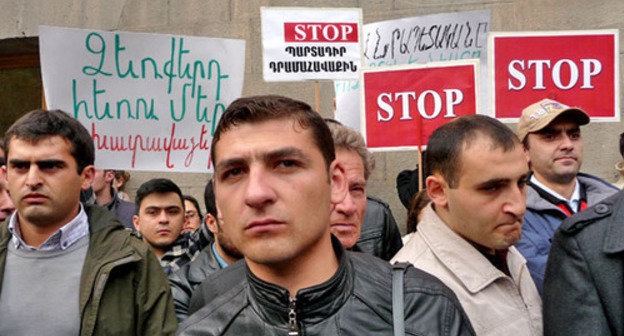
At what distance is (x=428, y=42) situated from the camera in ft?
17.7

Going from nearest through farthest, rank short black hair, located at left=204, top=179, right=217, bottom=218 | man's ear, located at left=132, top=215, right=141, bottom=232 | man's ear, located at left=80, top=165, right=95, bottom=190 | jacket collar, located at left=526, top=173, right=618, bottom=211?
man's ear, located at left=80, top=165, right=95, bottom=190 → jacket collar, located at left=526, top=173, right=618, bottom=211 → short black hair, located at left=204, top=179, right=217, bottom=218 → man's ear, located at left=132, top=215, right=141, bottom=232

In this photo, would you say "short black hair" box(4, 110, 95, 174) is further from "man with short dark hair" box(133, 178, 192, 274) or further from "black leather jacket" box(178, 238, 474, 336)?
"man with short dark hair" box(133, 178, 192, 274)

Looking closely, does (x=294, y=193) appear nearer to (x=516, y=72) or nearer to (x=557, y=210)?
(x=557, y=210)

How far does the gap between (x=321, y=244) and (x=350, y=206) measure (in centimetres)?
105

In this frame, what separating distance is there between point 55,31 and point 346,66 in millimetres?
2020

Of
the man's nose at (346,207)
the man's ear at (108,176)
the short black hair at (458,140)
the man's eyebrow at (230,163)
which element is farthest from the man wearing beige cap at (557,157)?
the man's ear at (108,176)

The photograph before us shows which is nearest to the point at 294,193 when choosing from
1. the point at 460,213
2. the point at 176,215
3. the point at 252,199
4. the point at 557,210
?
A: the point at 252,199

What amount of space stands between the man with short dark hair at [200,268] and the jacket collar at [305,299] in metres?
1.27

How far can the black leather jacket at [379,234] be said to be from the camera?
3.49m

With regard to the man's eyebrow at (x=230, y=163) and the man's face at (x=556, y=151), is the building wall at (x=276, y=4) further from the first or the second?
the man's eyebrow at (x=230, y=163)

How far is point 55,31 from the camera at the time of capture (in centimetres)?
416

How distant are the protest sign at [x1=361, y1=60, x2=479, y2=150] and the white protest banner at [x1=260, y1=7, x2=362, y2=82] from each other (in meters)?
0.47

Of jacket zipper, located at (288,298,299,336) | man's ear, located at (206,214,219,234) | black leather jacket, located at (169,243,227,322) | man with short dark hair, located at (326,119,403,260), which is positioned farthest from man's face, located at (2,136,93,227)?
jacket zipper, located at (288,298,299,336)

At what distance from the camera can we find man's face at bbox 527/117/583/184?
328 centimetres
